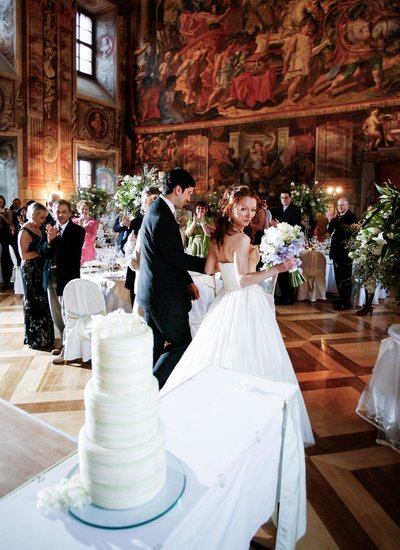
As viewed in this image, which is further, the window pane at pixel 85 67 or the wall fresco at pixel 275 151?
the window pane at pixel 85 67

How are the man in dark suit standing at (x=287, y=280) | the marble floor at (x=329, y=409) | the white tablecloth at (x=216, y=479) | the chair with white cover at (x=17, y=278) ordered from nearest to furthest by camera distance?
the white tablecloth at (x=216, y=479)
the marble floor at (x=329, y=409)
the man in dark suit standing at (x=287, y=280)
the chair with white cover at (x=17, y=278)

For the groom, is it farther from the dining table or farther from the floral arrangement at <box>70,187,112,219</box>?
the floral arrangement at <box>70,187,112,219</box>

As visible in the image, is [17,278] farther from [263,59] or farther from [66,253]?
[263,59]

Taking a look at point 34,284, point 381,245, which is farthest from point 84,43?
point 381,245

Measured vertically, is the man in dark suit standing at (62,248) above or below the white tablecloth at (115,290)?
above

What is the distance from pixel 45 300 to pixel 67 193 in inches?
355

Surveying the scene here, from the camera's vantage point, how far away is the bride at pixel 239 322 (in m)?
2.74

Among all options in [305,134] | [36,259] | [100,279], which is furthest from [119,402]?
[305,134]

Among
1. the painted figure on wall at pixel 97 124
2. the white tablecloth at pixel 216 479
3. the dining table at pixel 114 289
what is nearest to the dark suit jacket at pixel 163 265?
the white tablecloth at pixel 216 479

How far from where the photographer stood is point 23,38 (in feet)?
39.6

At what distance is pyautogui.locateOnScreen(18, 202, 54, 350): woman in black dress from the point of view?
481 cm

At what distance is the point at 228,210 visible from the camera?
286 cm

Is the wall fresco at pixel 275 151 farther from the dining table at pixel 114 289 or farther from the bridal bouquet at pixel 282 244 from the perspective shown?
the bridal bouquet at pixel 282 244

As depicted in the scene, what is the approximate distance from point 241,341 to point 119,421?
183 cm
